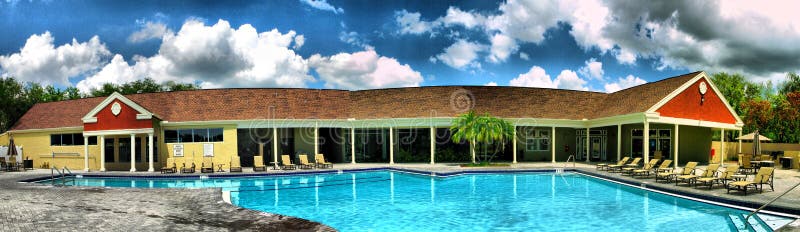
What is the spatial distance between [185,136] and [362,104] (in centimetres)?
975

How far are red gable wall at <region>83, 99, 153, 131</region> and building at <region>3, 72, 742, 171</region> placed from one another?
51 mm

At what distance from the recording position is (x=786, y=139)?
3675 cm

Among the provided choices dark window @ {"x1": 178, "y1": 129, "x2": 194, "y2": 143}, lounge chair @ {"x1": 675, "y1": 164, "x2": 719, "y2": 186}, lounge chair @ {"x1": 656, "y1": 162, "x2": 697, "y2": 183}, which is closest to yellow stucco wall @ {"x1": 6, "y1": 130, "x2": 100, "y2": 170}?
dark window @ {"x1": 178, "y1": 129, "x2": 194, "y2": 143}

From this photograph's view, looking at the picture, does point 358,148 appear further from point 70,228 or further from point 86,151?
point 70,228

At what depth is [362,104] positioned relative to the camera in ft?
90.6

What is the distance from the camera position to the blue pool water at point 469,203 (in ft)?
33.5

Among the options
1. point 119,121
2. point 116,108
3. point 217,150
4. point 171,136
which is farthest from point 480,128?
point 116,108

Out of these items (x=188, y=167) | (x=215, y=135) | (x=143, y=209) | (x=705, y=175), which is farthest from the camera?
(x=215, y=135)

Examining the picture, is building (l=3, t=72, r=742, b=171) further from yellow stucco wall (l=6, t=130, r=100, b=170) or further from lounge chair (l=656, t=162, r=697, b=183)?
lounge chair (l=656, t=162, r=697, b=183)

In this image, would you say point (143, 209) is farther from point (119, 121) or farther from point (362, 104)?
point (362, 104)

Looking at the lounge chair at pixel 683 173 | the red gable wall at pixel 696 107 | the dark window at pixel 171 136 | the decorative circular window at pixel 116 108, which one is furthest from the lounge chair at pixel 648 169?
the decorative circular window at pixel 116 108

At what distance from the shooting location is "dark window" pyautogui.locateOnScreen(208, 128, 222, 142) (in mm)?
23125

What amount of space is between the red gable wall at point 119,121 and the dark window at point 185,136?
63.2 inches

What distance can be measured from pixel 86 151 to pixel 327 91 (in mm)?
12737
